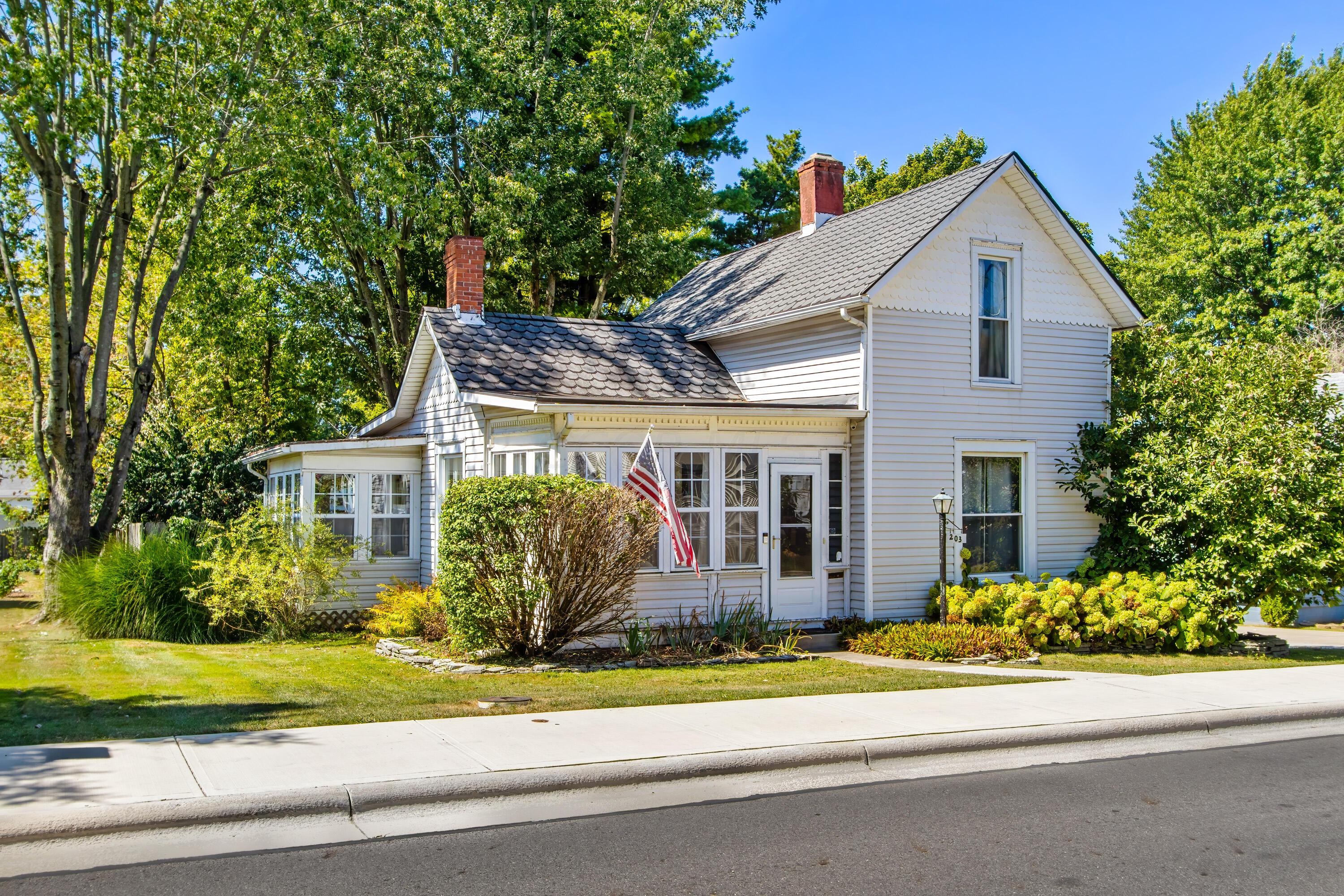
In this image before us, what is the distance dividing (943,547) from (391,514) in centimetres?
896

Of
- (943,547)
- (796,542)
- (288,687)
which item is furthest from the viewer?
(796,542)

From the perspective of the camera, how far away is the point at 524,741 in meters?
8.08

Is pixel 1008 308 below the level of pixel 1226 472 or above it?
above

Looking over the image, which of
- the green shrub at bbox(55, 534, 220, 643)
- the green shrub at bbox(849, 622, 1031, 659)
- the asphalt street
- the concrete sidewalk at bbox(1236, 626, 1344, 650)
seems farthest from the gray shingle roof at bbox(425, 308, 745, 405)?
the concrete sidewalk at bbox(1236, 626, 1344, 650)

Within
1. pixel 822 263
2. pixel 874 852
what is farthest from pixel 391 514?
pixel 874 852

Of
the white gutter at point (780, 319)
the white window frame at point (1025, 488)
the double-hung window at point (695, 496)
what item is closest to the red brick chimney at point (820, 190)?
the white gutter at point (780, 319)

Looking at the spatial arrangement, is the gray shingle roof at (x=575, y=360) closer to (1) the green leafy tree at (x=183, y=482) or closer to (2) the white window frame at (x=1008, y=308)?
(2) the white window frame at (x=1008, y=308)

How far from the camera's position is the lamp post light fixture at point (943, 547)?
546 inches

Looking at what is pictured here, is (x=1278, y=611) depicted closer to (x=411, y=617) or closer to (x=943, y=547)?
(x=943, y=547)

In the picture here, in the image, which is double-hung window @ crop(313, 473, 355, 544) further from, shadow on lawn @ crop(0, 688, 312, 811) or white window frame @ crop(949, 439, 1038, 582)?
white window frame @ crop(949, 439, 1038, 582)

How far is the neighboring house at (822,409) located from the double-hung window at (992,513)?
3cm

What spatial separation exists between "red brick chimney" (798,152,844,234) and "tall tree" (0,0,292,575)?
9.35 metres

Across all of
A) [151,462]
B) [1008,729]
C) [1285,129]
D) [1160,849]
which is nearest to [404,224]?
[151,462]

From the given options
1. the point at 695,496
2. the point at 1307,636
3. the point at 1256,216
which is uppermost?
the point at 1256,216
